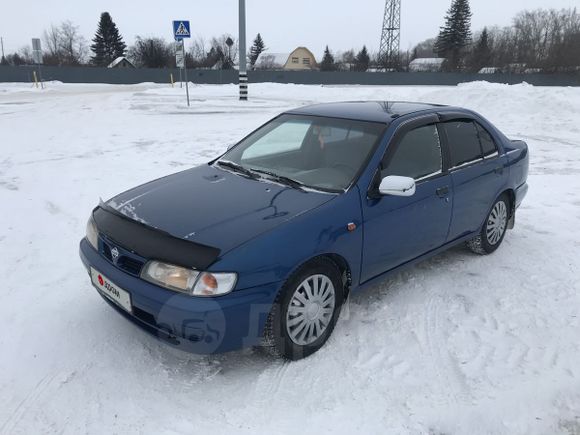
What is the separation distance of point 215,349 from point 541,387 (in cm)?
197

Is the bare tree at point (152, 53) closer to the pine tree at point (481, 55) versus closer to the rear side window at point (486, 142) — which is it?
the pine tree at point (481, 55)

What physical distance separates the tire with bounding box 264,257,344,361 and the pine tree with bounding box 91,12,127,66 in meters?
71.1

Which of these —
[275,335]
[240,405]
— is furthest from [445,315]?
[240,405]

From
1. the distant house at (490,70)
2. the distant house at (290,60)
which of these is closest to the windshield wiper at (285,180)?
the distant house at (490,70)

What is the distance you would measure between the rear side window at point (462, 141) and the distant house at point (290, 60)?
85067 mm

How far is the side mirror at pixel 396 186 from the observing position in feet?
10.5

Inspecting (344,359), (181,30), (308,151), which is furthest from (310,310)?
(181,30)

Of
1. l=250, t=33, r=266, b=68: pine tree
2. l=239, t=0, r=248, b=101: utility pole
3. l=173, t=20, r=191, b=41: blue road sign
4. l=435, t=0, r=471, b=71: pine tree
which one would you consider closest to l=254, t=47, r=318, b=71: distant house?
l=250, t=33, r=266, b=68: pine tree

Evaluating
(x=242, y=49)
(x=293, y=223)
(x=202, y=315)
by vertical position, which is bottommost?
(x=202, y=315)

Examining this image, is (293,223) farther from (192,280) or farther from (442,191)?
(442,191)

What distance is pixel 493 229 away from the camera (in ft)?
15.6

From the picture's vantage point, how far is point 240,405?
2.69 meters

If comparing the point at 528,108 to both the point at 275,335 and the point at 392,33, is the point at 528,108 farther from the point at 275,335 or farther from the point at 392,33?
the point at 392,33

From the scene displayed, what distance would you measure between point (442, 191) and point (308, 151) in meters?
1.14
